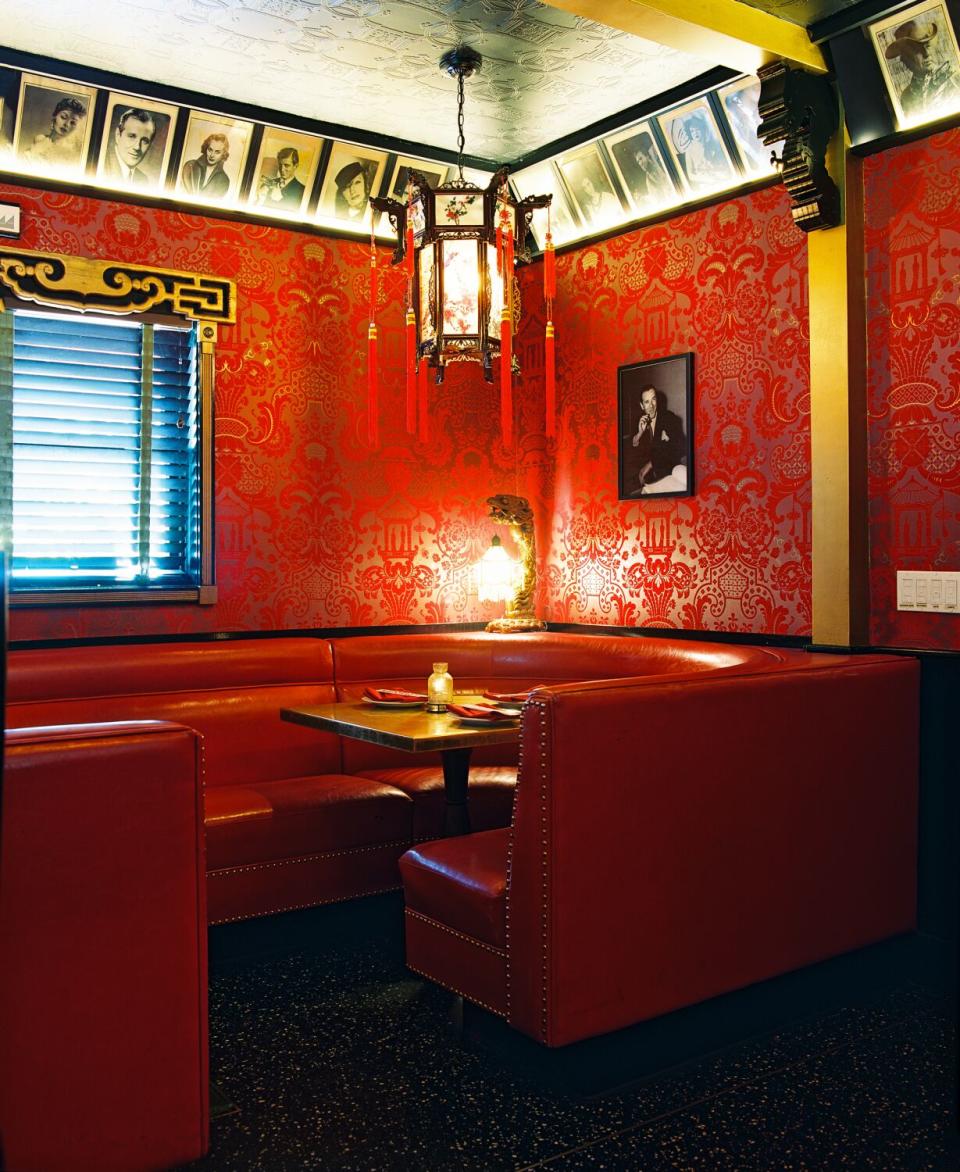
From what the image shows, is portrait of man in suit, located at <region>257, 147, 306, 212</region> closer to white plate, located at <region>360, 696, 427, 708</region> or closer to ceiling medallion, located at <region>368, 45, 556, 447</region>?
ceiling medallion, located at <region>368, 45, 556, 447</region>

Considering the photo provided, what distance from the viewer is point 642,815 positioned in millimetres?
2551

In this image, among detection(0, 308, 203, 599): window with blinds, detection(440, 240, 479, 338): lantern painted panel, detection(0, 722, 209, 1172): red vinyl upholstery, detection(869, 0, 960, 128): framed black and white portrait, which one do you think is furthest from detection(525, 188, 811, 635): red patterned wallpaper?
detection(0, 722, 209, 1172): red vinyl upholstery

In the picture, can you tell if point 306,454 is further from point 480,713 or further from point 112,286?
point 480,713

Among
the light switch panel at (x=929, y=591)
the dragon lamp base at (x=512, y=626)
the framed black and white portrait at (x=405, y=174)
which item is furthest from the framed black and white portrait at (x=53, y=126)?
the light switch panel at (x=929, y=591)

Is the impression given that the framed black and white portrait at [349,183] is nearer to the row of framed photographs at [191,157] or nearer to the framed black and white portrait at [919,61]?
the row of framed photographs at [191,157]

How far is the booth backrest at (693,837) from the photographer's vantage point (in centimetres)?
243

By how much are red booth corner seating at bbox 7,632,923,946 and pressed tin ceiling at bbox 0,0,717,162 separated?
82.6 inches

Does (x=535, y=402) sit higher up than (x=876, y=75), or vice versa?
(x=876, y=75)

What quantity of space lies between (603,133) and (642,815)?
2991 millimetres

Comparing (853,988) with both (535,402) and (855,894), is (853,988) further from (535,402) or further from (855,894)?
(535,402)

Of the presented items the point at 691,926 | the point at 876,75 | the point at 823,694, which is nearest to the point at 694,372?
the point at 876,75

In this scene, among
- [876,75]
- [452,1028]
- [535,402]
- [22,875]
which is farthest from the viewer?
[535,402]

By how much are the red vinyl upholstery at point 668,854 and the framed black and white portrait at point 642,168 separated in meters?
2.21

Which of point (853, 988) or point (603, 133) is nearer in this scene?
point (853, 988)
